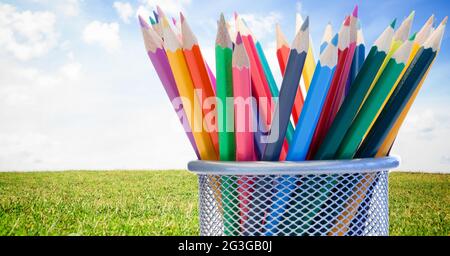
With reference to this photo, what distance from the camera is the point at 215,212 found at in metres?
0.78

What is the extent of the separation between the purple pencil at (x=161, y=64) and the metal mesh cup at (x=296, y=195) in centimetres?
8

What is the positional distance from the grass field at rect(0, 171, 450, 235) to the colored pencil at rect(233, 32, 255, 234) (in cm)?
87

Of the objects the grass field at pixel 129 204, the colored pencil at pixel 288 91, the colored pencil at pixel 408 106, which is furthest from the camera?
the grass field at pixel 129 204

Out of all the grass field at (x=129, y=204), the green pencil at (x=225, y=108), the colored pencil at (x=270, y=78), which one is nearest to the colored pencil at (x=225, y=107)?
the green pencil at (x=225, y=108)

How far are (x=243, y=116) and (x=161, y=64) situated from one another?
17 cm

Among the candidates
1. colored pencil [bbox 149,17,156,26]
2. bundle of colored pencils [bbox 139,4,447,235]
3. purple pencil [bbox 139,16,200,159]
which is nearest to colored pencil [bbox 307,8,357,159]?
bundle of colored pencils [bbox 139,4,447,235]

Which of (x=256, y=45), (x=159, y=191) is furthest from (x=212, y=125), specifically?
(x=159, y=191)

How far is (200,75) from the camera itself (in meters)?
0.69

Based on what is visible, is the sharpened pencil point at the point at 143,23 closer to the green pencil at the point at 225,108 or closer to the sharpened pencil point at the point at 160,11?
the sharpened pencil point at the point at 160,11

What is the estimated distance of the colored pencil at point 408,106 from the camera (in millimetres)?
718

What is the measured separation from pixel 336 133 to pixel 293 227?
0.56 ft

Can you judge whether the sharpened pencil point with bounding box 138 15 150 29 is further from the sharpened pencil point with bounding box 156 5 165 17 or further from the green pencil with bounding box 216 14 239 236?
the green pencil with bounding box 216 14 239 236

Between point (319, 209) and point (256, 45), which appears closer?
point (319, 209)

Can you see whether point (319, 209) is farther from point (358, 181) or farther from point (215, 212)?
point (215, 212)
